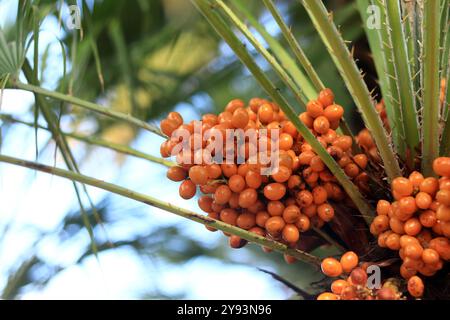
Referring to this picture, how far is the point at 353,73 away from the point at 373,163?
7.8 inches

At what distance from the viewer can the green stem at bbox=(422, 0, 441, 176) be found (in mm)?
821

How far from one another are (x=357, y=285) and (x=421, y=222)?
0.42 feet

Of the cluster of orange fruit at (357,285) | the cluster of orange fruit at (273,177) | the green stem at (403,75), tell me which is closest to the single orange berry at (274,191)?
the cluster of orange fruit at (273,177)

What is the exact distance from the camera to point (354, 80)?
2.79 ft

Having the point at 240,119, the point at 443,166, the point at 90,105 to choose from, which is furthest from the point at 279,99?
the point at 90,105

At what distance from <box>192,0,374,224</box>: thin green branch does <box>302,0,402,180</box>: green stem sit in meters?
0.06

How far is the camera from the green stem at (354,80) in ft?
2.61

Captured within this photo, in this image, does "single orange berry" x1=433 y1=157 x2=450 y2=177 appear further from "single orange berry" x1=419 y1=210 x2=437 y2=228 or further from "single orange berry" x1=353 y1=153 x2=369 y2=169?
"single orange berry" x1=353 y1=153 x2=369 y2=169

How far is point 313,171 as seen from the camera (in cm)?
90

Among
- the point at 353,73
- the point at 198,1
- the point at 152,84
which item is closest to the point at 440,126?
the point at 353,73

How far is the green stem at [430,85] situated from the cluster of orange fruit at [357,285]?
0.17 m

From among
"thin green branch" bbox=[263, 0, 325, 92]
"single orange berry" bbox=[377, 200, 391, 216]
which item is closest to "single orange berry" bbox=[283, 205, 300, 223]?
"single orange berry" bbox=[377, 200, 391, 216]

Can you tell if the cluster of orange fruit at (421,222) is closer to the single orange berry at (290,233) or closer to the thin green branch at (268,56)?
the single orange berry at (290,233)
